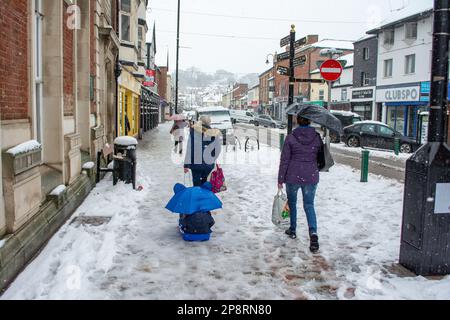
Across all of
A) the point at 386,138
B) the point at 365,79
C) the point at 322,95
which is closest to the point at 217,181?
the point at 386,138

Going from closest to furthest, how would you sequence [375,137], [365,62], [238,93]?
[375,137]
[365,62]
[238,93]

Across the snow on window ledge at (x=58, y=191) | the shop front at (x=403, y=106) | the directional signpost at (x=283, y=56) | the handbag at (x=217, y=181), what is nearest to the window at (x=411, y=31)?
the shop front at (x=403, y=106)

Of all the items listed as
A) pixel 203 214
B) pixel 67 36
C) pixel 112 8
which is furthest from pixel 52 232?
pixel 112 8

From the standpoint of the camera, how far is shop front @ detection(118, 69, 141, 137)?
21484mm

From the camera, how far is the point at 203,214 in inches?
253

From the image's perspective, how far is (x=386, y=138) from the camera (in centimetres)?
2447

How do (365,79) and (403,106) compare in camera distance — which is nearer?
(403,106)

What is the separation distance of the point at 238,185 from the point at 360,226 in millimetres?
4489

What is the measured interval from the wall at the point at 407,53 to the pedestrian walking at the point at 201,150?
25.6 meters

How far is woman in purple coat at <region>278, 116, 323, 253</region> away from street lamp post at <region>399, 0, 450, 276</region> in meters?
1.38

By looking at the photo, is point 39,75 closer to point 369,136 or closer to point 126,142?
point 126,142

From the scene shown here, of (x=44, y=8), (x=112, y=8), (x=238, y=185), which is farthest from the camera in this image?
(x=112, y=8)

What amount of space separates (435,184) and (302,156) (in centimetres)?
177
